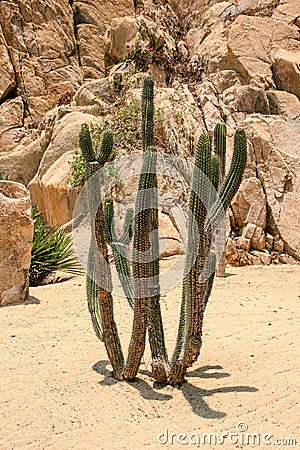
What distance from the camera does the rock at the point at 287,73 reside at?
11.1 m

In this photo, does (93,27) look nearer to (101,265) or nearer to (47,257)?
(47,257)

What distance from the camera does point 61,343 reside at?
176 inches

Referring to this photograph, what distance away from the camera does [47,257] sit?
733cm

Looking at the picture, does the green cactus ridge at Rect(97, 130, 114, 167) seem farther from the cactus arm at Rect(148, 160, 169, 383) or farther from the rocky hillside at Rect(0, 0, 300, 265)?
the rocky hillside at Rect(0, 0, 300, 265)

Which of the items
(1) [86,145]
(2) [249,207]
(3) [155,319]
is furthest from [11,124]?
(3) [155,319]

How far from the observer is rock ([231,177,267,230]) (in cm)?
897

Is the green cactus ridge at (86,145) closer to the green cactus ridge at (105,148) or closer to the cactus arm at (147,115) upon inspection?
the green cactus ridge at (105,148)

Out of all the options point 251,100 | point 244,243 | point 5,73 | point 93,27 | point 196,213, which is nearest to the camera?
point 196,213

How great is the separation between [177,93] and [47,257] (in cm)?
492

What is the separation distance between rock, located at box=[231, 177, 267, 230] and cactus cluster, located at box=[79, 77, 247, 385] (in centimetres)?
520

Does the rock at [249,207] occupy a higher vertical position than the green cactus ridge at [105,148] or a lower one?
lower

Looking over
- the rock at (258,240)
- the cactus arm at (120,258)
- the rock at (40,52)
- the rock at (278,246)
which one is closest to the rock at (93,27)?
the rock at (40,52)

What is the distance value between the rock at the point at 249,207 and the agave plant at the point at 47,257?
9.74ft

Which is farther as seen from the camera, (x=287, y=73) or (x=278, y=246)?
(x=287, y=73)
